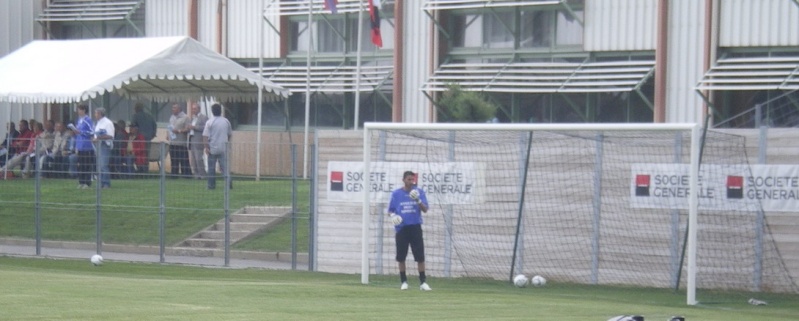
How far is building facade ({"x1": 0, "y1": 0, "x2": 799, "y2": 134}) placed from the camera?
31375mm

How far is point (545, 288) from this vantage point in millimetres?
21359

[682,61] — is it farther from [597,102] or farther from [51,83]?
[51,83]

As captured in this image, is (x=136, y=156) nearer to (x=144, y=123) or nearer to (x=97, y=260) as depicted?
(x=97, y=260)

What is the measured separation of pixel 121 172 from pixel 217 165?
1.77 m

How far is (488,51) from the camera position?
3544 centimetres

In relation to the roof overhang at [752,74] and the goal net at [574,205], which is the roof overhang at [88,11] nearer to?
the roof overhang at [752,74]

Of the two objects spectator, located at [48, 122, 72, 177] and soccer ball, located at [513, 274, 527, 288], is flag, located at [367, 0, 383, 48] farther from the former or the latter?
soccer ball, located at [513, 274, 527, 288]

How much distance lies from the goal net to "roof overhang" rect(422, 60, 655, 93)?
33.6 feet

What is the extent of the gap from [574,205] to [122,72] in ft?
38.3

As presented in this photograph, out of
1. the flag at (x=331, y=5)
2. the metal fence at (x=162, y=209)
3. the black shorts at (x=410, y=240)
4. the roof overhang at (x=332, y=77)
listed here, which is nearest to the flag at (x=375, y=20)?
the flag at (x=331, y=5)

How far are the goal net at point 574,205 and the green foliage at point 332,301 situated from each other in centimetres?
46

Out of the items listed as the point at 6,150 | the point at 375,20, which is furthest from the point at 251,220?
the point at 375,20

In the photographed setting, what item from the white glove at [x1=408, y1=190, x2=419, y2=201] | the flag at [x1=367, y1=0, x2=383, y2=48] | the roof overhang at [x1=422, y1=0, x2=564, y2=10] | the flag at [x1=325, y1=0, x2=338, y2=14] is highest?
the roof overhang at [x1=422, y1=0, x2=564, y2=10]

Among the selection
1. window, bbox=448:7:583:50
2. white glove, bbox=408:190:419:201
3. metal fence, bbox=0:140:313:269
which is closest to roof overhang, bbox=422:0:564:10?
window, bbox=448:7:583:50
